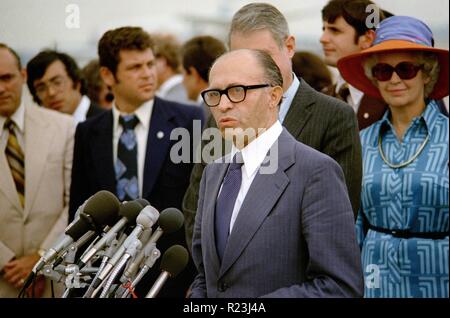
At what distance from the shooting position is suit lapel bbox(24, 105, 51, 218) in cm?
464

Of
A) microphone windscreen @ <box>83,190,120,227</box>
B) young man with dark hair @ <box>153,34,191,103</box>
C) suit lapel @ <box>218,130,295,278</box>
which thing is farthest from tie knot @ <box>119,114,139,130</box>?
young man with dark hair @ <box>153,34,191,103</box>

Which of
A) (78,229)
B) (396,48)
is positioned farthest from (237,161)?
(396,48)

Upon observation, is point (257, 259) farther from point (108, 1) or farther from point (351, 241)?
point (108, 1)

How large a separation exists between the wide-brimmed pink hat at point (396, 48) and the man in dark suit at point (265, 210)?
1282mm

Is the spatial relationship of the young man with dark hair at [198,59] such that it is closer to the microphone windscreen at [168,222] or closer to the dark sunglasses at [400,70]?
the dark sunglasses at [400,70]

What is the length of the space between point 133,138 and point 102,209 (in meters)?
1.43

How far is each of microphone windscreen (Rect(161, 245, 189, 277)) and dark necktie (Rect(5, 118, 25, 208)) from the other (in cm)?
158

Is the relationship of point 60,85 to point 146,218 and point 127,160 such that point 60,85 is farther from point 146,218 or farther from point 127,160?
point 146,218

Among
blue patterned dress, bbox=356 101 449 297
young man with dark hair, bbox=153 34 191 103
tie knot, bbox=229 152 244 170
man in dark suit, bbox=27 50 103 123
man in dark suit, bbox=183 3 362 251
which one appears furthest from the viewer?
young man with dark hair, bbox=153 34 191 103

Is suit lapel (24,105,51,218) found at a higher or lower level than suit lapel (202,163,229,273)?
lower

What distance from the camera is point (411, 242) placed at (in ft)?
13.5

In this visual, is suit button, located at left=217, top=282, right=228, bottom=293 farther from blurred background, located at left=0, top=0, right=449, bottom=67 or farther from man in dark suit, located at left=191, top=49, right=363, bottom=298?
blurred background, located at left=0, top=0, right=449, bottom=67
